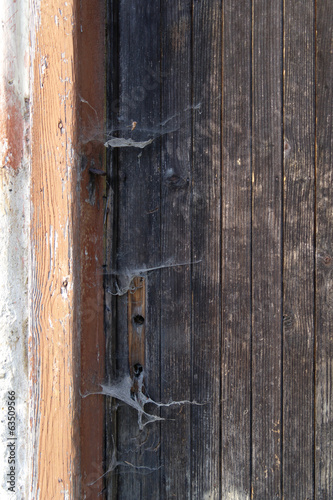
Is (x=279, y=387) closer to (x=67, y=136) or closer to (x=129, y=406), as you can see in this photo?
(x=129, y=406)

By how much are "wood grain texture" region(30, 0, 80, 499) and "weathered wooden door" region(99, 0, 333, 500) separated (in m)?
0.20

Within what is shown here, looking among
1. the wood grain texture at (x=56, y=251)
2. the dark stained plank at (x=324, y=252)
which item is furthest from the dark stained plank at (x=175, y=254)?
the dark stained plank at (x=324, y=252)

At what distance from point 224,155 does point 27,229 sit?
28.0 inches

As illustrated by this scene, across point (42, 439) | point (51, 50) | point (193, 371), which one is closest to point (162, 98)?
point (51, 50)

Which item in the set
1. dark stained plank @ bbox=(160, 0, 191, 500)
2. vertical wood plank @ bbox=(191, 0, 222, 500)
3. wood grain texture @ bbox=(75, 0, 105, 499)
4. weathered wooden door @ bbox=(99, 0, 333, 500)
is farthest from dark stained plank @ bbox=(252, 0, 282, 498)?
wood grain texture @ bbox=(75, 0, 105, 499)

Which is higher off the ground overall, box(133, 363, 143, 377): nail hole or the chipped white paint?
the chipped white paint

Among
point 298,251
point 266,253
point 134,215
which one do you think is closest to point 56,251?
point 134,215

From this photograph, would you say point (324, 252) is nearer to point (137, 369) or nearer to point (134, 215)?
point (134, 215)

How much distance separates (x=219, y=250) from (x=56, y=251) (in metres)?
0.54

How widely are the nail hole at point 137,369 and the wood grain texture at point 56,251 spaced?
26cm

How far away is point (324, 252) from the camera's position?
3.81ft

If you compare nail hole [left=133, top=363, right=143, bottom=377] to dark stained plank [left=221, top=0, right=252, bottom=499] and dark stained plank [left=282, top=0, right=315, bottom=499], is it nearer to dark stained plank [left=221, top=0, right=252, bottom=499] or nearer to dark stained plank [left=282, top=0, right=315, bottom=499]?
dark stained plank [left=221, top=0, right=252, bottom=499]

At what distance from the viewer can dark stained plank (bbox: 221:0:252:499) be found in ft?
3.86

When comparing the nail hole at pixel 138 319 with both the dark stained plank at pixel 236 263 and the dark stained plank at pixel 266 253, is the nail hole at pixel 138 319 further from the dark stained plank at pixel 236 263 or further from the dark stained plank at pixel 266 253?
the dark stained plank at pixel 266 253
